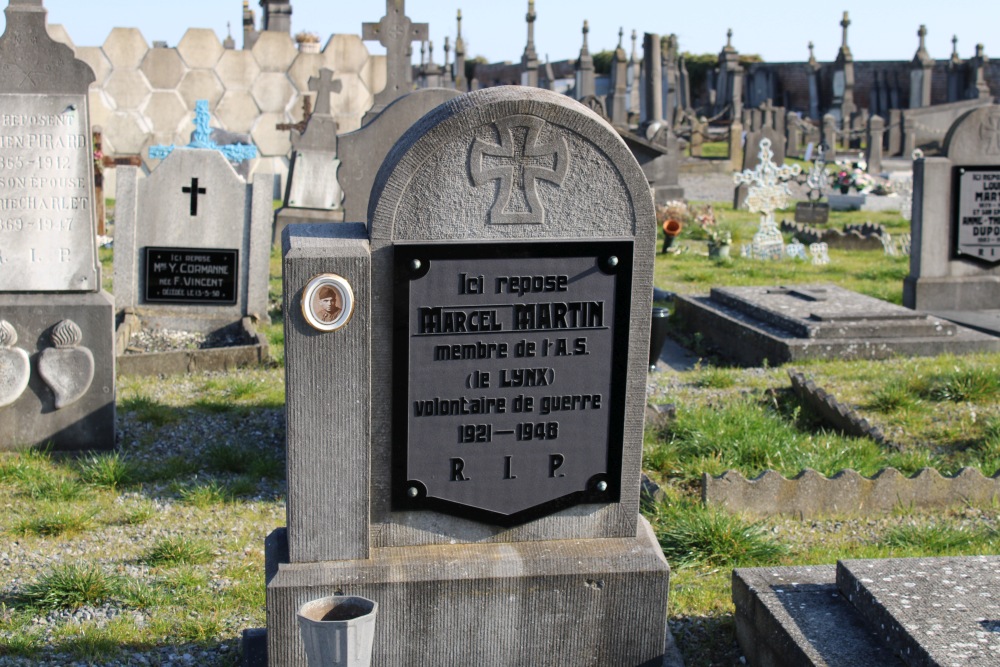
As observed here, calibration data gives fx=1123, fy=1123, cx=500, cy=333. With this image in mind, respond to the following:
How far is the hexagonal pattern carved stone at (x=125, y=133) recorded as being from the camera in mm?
20656

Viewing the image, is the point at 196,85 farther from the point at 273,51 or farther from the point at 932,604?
the point at 932,604

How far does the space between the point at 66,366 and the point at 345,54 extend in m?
16.3

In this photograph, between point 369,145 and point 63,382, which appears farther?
point 369,145

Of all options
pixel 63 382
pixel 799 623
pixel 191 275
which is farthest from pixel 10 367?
pixel 799 623

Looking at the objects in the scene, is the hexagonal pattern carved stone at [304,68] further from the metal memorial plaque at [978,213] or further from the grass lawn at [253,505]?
the grass lawn at [253,505]

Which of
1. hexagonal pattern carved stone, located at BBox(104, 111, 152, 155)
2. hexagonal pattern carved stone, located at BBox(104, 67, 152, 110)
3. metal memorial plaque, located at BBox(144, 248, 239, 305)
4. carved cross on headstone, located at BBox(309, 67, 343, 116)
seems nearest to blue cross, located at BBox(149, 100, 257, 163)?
hexagonal pattern carved stone, located at BBox(104, 111, 152, 155)

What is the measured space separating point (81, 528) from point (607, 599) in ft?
8.93

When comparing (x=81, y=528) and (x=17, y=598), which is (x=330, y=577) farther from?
(x=81, y=528)

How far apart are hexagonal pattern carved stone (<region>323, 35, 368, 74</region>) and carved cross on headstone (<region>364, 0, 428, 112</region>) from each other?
10327 mm

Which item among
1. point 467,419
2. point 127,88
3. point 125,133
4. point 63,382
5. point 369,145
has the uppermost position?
point 127,88

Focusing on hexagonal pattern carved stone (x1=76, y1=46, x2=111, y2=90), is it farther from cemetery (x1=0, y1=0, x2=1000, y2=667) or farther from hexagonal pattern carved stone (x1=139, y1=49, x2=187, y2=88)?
cemetery (x1=0, y1=0, x2=1000, y2=667)

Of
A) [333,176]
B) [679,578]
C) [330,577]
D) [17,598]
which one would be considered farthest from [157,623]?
[333,176]

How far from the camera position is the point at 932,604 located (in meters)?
3.43

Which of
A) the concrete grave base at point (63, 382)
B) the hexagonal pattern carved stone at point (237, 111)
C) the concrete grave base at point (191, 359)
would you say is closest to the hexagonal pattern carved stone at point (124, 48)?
the hexagonal pattern carved stone at point (237, 111)
